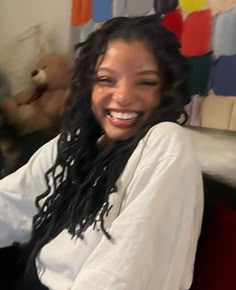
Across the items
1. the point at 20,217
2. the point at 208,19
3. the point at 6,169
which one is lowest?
the point at 6,169

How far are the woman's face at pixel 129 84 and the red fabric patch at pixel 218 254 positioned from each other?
9.4 inches

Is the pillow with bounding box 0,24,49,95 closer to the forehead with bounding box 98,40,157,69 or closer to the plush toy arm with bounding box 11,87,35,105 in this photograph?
the plush toy arm with bounding box 11,87,35,105

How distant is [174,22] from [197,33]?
0.29ft

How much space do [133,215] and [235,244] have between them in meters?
0.22

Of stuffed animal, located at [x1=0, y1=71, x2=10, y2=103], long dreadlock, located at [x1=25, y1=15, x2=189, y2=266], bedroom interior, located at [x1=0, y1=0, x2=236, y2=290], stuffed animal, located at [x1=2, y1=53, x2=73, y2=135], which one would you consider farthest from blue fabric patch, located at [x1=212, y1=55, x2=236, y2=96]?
stuffed animal, located at [x1=0, y1=71, x2=10, y2=103]

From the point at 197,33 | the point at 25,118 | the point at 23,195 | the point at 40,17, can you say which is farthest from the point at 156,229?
the point at 40,17

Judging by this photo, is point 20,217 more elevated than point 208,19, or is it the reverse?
point 208,19

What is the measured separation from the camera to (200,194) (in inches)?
38.4

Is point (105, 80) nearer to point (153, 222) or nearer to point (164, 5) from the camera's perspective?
point (153, 222)

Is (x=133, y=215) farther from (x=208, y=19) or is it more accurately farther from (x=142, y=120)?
(x=208, y=19)

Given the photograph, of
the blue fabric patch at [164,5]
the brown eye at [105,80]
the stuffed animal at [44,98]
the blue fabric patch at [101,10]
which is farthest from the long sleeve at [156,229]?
the stuffed animal at [44,98]

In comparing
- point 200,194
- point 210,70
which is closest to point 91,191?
point 200,194

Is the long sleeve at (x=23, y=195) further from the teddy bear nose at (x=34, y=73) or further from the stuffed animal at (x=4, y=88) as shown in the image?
the stuffed animal at (x=4, y=88)

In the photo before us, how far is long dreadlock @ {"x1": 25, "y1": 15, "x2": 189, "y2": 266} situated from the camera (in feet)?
3.58
